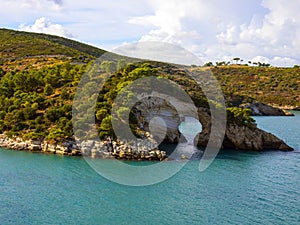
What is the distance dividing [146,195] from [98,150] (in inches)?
519

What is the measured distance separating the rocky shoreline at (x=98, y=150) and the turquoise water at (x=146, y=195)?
68.6 inches

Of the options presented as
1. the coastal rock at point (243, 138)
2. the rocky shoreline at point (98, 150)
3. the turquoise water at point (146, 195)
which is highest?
the coastal rock at point (243, 138)

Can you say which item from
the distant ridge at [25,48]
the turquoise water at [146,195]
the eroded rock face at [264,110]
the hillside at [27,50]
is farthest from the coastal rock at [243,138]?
the eroded rock face at [264,110]

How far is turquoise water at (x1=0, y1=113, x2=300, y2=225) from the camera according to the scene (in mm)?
27938

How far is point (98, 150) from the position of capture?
145ft

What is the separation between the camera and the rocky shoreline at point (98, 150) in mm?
44188

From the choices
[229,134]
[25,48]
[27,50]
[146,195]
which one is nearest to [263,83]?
[27,50]

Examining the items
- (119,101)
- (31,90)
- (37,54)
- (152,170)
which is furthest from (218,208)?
A: (37,54)

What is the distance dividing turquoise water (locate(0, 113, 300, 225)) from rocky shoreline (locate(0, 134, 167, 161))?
5.71ft

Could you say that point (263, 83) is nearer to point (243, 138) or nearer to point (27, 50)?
point (27, 50)

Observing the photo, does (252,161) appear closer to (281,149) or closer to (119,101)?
(281,149)

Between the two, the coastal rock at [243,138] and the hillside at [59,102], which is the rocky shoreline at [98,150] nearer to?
the hillside at [59,102]

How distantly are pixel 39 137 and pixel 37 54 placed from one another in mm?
66086

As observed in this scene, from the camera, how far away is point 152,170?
132ft
